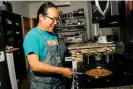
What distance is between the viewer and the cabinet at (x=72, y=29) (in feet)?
21.4

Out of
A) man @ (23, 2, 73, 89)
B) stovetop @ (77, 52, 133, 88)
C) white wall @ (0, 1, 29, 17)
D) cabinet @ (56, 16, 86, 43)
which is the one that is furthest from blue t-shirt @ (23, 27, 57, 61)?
cabinet @ (56, 16, 86, 43)

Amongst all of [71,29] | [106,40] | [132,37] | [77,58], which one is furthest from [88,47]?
[71,29]

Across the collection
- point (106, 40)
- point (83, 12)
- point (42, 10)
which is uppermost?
point (83, 12)

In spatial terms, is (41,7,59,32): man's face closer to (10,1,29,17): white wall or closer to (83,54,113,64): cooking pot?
(83,54,113,64): cooking pot

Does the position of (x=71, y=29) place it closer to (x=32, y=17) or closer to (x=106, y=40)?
(x=32, y=17)

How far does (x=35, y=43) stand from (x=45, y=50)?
126 mm

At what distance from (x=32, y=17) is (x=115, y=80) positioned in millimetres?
6082

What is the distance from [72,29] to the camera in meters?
6.57

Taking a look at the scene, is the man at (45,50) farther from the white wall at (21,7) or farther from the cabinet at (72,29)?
the cabinet at (72,29)

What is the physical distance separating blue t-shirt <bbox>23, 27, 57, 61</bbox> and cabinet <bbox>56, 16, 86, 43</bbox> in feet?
16.4

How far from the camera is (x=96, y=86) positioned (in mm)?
1398

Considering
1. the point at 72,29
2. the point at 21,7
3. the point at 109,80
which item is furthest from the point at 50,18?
the point at 72,29

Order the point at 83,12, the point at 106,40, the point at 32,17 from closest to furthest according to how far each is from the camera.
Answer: the point at 106,40, the point at 83,12, the point at 32,17

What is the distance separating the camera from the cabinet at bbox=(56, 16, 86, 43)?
651cm
